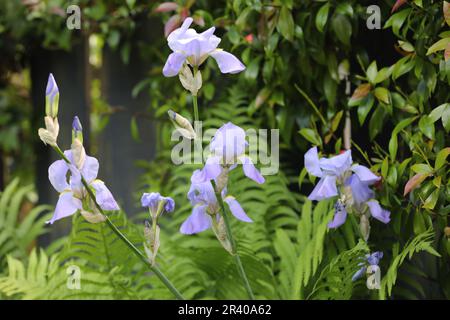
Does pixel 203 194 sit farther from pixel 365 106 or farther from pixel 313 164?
pixel 365 106

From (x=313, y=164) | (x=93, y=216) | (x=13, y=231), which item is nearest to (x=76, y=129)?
(x=93, y=216)

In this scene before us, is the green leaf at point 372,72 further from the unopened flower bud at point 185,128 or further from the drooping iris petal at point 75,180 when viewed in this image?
the drooping iris petal at point 75,180

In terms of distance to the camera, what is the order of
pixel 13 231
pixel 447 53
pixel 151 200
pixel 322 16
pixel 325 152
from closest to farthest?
pixel 151 200, pixel 447 53, pixel 322 16, pixel 325 152, pixel 13 231

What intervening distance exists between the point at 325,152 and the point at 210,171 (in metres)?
0.63

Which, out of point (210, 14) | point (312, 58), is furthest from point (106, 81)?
point (312, 58)

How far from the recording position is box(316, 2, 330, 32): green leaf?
1.40m

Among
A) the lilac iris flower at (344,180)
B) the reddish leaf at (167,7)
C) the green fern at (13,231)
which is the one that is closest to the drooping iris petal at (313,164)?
the lilac iris flower at (344,180)

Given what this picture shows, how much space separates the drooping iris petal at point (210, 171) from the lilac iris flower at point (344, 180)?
9.8 inches

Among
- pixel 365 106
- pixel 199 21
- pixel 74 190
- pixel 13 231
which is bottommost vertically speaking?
pixel 13 231

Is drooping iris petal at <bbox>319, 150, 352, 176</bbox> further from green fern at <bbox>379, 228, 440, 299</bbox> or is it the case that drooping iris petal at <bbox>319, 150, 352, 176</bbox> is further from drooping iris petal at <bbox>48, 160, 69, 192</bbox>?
drooping iris petal at <bbox>48, 160, 69, 192</bbox>

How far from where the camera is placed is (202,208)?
1092mm

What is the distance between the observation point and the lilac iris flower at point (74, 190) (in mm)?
993

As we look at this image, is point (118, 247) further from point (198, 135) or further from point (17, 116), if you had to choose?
point (17, 116)
